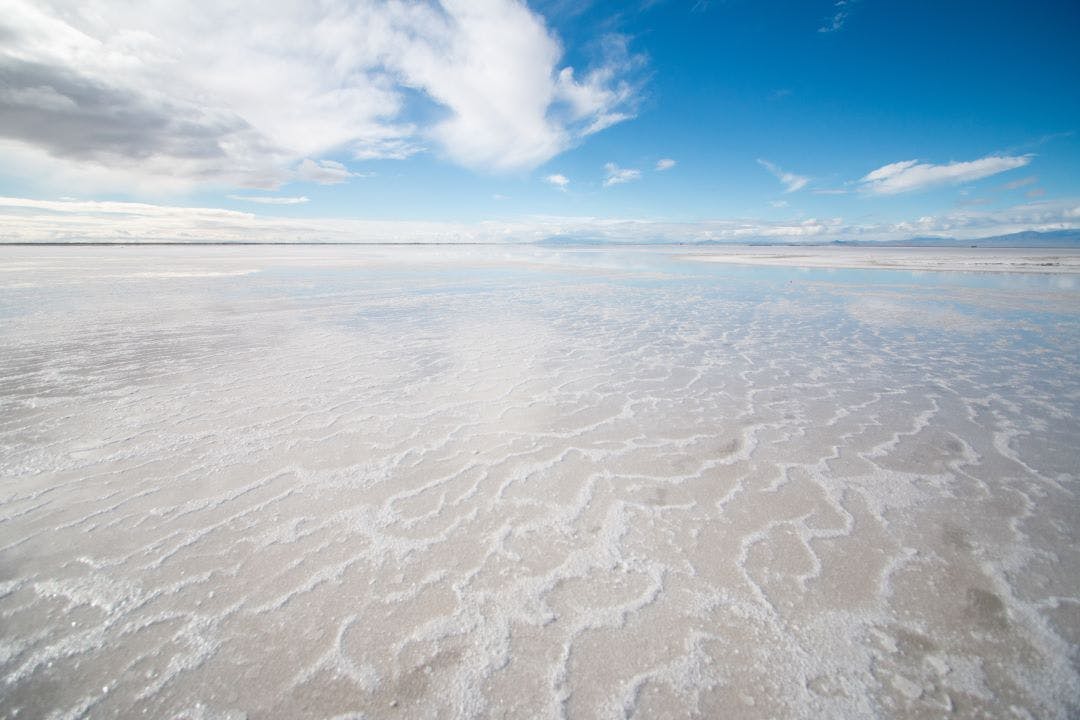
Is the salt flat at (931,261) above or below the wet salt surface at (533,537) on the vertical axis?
below

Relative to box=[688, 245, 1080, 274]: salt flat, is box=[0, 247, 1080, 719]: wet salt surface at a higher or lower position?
higher

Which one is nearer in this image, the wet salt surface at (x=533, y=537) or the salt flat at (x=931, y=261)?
the wet salt surface at (x=533, y=537)

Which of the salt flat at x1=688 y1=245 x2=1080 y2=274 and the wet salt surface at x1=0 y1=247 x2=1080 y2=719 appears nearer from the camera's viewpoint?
the wet salt surface at x1=0 y1=247 x2=1080 y2=719

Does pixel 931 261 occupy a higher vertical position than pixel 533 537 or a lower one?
lower

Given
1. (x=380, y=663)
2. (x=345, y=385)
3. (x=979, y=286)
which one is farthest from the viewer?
(x=979, y=286)

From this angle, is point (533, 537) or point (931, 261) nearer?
point (533, 537)

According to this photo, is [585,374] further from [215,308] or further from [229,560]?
[215,308]

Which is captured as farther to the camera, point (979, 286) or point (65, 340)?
point (979, 286)

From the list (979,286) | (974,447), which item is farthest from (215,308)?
(979,286)
